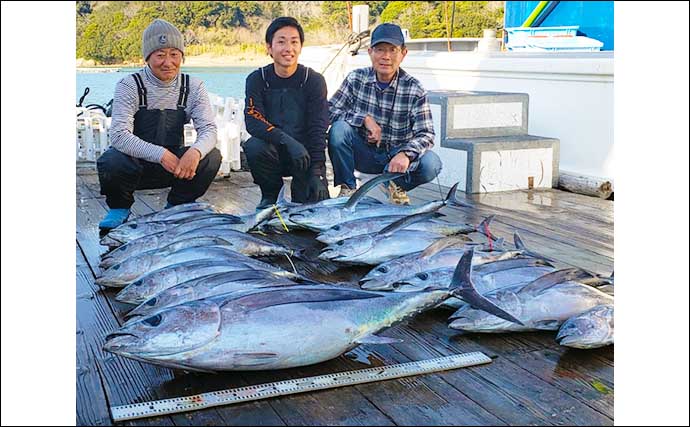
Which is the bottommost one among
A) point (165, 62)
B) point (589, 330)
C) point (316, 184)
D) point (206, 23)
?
point (589, 330)

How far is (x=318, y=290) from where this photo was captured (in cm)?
246

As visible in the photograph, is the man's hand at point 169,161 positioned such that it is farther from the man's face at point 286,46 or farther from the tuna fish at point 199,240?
the man's face at point 286,46

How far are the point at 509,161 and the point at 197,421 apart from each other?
4600mm

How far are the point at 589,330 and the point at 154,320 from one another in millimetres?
1385

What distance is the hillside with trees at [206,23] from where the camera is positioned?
9.22 m

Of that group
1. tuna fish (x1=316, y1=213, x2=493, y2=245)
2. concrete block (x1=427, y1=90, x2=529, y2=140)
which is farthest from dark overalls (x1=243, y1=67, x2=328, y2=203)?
concrete block (x1=427, y1=90, x2=529, y2=140)

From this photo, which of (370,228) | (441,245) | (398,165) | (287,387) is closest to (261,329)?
(287,387)

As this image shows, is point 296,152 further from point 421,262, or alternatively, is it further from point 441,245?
point 421,262

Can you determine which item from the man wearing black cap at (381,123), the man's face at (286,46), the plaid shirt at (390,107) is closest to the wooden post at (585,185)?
the man wearing black cap at (381,123)

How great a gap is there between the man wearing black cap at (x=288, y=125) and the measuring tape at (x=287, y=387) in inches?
101

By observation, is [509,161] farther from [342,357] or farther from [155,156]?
[342,357]
